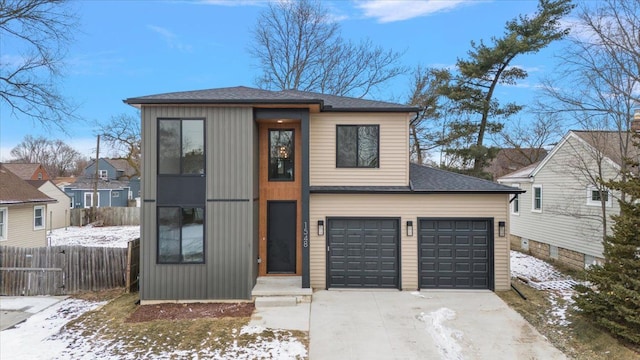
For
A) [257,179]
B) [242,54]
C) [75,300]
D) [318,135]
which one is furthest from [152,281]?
[242,54]

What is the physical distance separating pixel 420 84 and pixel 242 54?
1097cm

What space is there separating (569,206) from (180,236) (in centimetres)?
1320

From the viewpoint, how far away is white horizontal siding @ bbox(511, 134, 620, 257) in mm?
11430

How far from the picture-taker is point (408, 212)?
933cm

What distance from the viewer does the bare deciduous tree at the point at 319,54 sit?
826 inches

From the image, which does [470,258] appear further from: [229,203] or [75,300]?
[75,300]

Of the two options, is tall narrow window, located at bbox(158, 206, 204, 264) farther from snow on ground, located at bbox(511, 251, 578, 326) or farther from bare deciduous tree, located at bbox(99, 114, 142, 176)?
bare deciduous tree, located at bbox(99, 114, 142, 176)

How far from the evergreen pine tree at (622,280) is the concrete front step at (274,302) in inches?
232

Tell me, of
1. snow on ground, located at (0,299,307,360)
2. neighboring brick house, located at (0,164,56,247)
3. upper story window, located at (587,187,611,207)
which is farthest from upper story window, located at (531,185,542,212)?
neighboring brick house, located at (0,164,56,247)

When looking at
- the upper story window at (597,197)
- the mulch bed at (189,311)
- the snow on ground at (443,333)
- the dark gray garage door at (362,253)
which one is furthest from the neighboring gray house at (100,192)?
the upper story window at (597,197)

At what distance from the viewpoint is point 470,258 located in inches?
365

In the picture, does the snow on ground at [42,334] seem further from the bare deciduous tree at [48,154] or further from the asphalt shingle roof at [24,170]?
the bare deciduous tree at [48,154]

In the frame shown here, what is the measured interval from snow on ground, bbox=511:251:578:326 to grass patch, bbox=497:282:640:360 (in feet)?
0.45

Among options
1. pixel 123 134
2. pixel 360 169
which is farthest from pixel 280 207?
pixel 123 134
